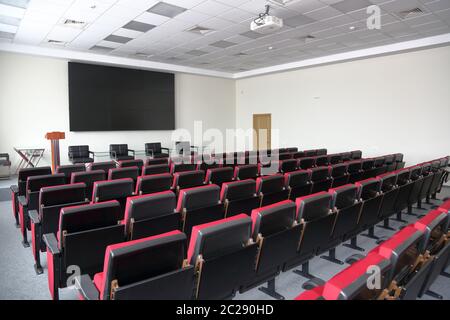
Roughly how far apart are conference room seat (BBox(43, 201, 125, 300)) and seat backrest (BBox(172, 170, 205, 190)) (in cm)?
166

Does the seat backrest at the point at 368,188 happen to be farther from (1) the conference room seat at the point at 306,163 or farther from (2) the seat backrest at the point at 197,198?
(1) the conference room seat at the point at 306,163

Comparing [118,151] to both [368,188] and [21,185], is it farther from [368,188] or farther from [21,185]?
[368,188]

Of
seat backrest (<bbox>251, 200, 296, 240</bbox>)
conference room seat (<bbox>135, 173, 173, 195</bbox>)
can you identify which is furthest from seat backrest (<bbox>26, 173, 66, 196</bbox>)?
seat backrest (<bbox>251, 200, 296, 240</bbox>)

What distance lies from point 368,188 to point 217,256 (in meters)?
2.41

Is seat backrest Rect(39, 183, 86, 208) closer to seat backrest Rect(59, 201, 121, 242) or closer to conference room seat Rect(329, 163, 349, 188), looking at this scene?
seat backrest Rect(59, 201, 121, 242)

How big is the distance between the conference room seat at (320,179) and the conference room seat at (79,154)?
22.1 feet

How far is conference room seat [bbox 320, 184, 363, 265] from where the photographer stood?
3070 mm

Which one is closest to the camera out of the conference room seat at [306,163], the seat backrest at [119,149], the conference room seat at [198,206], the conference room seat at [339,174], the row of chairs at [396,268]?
the row of chairs at [396,268]

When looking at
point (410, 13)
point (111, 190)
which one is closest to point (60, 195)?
point (111, 190)

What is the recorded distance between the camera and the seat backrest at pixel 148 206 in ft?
8.46

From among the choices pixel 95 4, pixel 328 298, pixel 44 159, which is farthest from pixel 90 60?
pixel 328 298

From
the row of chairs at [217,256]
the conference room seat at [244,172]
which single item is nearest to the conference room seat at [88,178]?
the conference room seat at [244,172]

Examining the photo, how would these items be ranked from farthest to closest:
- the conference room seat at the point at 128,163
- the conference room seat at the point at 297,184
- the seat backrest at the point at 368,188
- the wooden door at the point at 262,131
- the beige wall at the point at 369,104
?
the wooden door at the point at 262,131
the beige wall at the point at 369,104
the conference room seat at the point at 128,163
the conference room seat at the point at 297,184
the seat backrest at the point at 368,188

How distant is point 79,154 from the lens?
9.07 m
